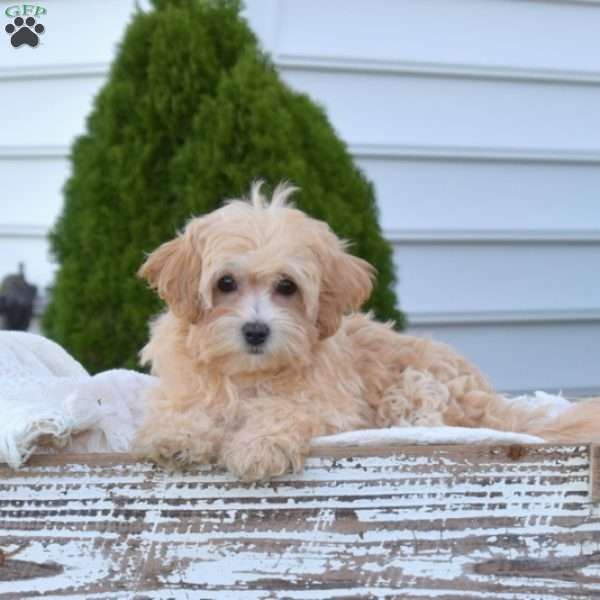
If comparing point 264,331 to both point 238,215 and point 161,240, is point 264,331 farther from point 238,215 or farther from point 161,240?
point 161,240

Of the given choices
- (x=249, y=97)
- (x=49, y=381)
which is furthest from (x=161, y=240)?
Answer: (x=49, y=381)

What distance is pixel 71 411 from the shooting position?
→ 2943 millimetres

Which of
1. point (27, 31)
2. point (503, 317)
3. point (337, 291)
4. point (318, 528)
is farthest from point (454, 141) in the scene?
point (318, 528)

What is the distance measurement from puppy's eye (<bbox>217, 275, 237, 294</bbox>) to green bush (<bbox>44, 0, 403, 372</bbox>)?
1505 millimetres

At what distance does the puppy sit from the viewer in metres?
3.11

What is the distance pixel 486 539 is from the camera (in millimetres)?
2844

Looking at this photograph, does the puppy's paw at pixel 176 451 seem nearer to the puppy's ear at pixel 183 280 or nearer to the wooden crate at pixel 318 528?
the wooden crate at pixel 318 528

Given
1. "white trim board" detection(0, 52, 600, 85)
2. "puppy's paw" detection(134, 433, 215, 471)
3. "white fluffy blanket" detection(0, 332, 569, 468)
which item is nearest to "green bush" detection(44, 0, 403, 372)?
"white fluffy blanket" detection(0, 332, 569, 468)

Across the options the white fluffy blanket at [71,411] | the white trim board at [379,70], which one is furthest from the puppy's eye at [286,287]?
the white trim board at [379,70]

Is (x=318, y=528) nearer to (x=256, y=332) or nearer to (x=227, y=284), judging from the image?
(x=256, y=332)

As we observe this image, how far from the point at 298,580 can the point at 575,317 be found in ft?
13.1

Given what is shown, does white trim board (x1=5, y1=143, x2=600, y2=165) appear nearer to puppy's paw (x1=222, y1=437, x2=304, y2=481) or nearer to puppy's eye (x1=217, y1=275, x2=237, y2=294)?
puppy's eye (x1=217, y1=275, x2=237, y2=294)

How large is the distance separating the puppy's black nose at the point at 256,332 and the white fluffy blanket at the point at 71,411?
34cm

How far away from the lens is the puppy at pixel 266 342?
3.11 m
